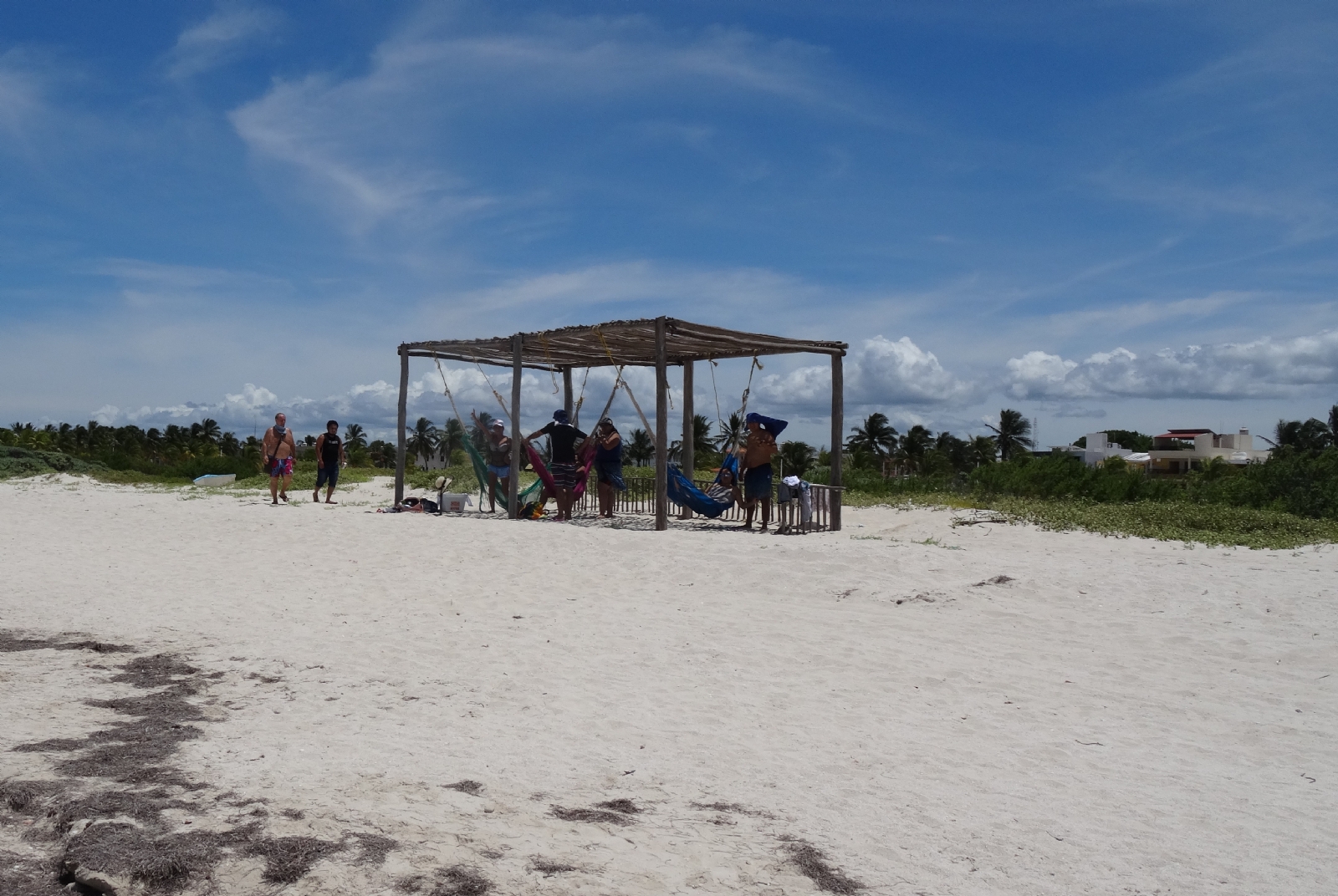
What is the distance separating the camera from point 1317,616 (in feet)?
24.7

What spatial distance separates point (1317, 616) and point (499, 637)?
6.11 metres

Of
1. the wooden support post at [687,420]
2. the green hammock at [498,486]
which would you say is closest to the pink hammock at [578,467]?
the green hammock at [498,486]

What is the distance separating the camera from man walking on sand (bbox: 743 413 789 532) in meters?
12.1

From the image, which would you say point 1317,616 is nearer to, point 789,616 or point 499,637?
point 789,616

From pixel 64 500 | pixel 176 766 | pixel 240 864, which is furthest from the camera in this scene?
pixel 64 500

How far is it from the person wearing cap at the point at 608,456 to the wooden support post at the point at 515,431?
1100 mm

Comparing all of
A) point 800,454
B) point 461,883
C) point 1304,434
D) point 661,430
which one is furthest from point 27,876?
point 1304,434

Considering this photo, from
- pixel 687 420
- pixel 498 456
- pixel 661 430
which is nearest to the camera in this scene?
pixel 661 430

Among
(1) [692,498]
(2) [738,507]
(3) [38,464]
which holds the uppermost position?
(3) [38,464]

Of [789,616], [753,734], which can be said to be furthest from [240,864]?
[789,616]

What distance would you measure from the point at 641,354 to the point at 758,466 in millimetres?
2833

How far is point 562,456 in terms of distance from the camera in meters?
13.6

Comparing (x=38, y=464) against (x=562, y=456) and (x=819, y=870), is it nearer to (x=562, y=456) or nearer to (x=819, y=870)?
(x=562, y=456)

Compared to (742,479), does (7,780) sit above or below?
below
